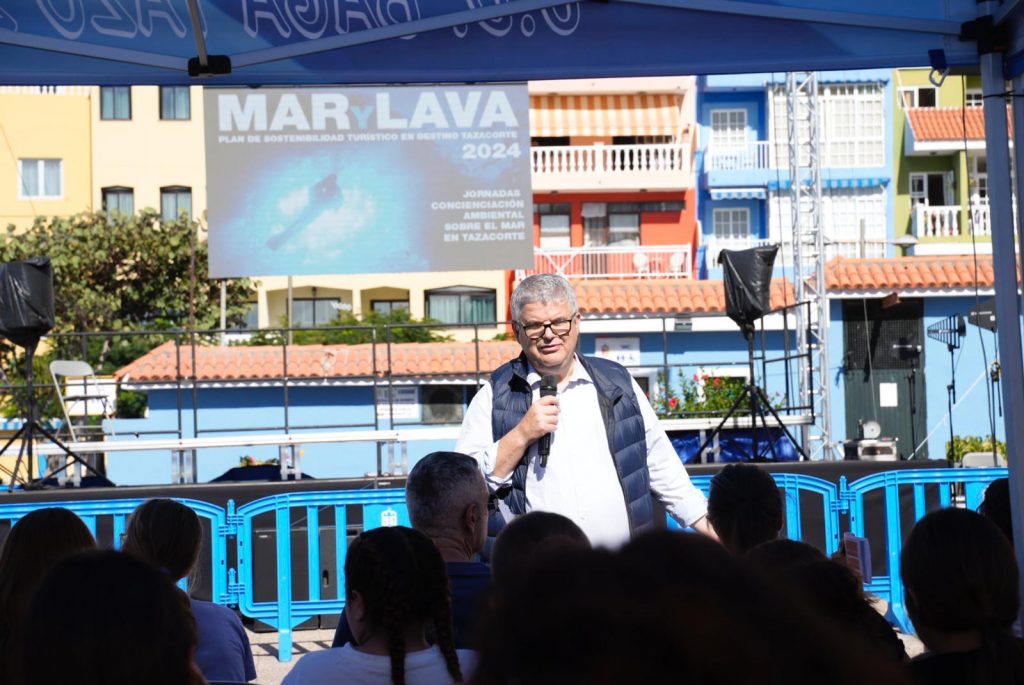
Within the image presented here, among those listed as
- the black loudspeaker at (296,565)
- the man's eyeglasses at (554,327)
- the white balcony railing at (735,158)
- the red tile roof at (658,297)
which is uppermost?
the white balcony railing at (735,158)

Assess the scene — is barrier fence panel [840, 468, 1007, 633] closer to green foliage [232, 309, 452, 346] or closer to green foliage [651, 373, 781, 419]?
green foliage [651, 373, 781, 419]

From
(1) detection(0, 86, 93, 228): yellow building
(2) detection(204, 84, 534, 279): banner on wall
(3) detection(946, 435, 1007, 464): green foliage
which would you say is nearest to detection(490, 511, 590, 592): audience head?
(2) detection(204, 84, 534, 279): banner on wall

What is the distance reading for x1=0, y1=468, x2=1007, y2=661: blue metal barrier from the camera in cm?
735

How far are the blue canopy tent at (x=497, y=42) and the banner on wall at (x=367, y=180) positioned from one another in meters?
7.94

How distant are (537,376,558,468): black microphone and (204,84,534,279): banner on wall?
8.67m

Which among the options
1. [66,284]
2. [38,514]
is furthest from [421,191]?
[66,284]

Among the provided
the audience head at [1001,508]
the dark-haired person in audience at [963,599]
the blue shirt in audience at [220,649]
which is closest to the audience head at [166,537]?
the blue shirt in audience at [220,649]

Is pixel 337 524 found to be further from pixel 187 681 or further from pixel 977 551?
pixel 187 681

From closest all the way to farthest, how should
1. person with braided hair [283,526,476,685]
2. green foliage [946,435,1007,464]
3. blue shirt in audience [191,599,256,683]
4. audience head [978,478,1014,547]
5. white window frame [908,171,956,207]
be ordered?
person with braided hair [283,526,476,685] → blue shirt in audience [191,599,256,683] → audience head [978,478,1014,547] → green foliage [946,435,1007,464] → white window frame [908,171,956,207]

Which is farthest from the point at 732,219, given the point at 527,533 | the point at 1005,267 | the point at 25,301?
the point at 527,533

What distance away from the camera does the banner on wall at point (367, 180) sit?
12.3m

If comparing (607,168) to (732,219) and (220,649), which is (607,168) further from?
(220,649)

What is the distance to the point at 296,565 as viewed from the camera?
307 inches

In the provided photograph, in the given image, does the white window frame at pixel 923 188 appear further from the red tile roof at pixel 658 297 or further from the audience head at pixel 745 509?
the audience head at pixel 745 509
